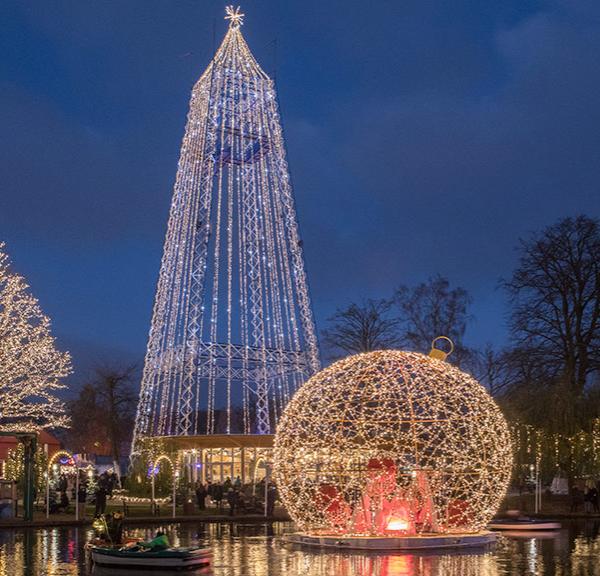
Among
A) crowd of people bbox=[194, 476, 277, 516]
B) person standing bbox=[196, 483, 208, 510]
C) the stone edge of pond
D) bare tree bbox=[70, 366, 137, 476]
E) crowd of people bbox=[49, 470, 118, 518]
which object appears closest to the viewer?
the stone edge of pond

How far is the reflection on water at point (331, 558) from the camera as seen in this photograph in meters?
16.7

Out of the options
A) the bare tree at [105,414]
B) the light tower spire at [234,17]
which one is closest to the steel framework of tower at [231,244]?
the light tower spire at [234,17]

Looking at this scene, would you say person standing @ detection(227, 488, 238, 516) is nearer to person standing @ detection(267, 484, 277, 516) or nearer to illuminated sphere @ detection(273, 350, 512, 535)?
person standing @ detection(267, 484, 277, 516)

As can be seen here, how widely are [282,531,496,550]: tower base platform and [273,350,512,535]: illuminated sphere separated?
562 millimetres

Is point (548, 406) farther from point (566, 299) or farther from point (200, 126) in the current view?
point (200, 126)

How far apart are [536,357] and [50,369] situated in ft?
59.0

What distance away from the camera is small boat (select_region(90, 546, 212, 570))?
55.5 feet

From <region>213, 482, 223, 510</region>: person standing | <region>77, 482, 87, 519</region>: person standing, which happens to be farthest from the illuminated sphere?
<region>213, 482, 223, 510</region>: person standing

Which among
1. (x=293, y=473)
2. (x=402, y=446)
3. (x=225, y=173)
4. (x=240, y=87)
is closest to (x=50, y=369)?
(x=225, y=173)

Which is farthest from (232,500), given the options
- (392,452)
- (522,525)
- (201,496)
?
(392,452)

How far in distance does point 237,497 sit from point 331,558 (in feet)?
56.8

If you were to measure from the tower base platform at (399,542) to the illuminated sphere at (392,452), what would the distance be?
0.56 m

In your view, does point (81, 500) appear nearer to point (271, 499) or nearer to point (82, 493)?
point (82, 493)

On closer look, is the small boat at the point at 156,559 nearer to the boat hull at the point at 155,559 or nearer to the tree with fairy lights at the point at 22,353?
the boat hull at the point at 155,559
